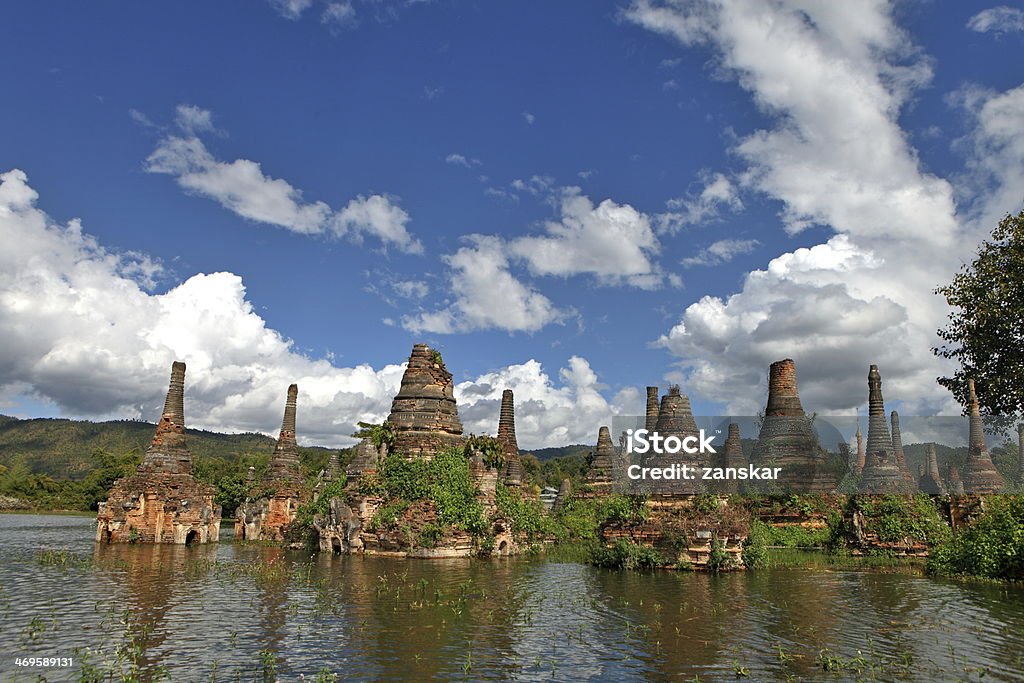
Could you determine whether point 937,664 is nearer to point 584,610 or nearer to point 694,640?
point 694,640

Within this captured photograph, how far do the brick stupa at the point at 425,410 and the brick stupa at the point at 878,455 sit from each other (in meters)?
19.0

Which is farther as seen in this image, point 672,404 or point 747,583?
point 672,404

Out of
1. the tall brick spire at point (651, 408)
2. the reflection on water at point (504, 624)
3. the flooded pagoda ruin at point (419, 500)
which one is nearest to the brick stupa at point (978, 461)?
the reflection on water at point (504, 624)

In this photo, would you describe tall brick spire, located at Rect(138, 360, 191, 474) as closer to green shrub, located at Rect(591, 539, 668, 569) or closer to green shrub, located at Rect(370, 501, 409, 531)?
green shrub, located at Rect(370, 501, 409, 531)

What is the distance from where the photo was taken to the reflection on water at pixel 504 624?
1066 centimetres

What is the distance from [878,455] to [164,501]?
34.1 meters

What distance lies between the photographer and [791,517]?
32.7 meters

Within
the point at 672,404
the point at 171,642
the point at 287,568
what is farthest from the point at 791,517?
the point at 171,642

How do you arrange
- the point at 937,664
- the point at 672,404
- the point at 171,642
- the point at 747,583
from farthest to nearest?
the point at 672,404 < the point at 747,583 < the point at 171,642 < the point at 937,664

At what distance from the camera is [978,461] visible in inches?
1257

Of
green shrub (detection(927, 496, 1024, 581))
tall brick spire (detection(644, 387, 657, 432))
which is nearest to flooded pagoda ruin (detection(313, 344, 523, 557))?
tall brick spire (detection(644, 387, 657, 432))

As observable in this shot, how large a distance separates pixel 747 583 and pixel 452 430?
15.6m

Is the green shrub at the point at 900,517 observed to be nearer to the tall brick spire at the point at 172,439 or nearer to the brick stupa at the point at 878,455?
the brick stupa at the point at 878,455

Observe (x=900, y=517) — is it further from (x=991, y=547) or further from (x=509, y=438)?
(x=509, y=438)
